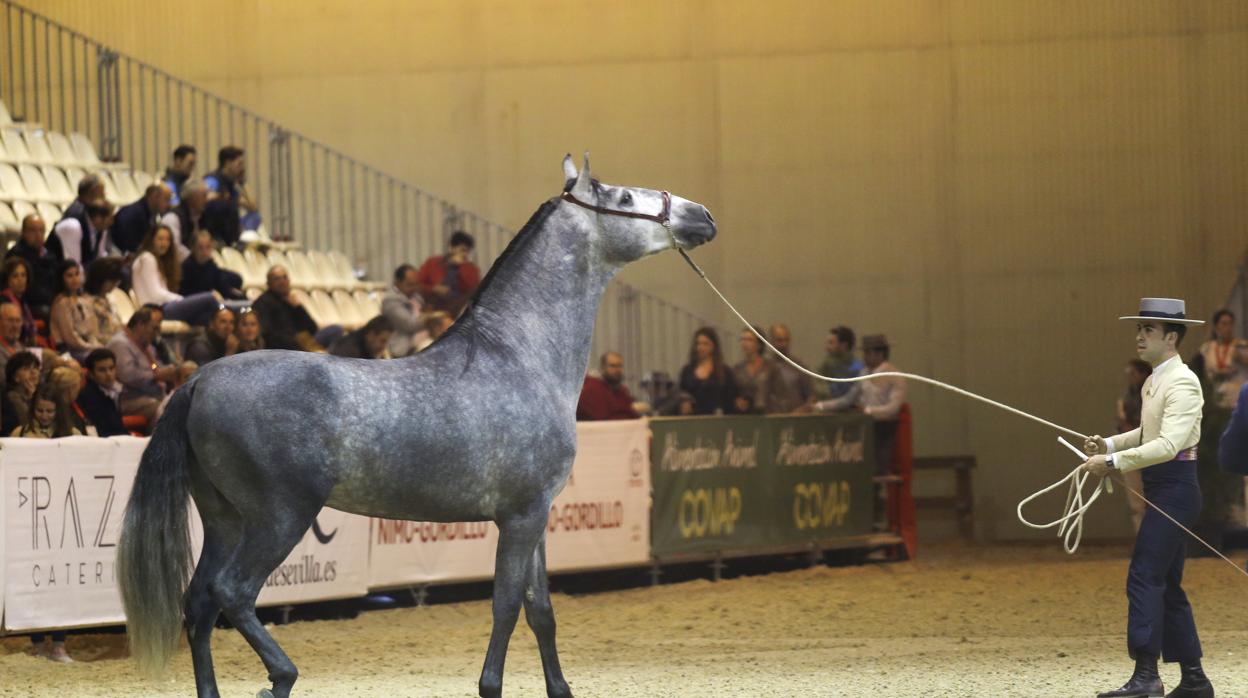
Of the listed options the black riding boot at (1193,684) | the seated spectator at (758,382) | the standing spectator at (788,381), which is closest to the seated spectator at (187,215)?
the seated spectator at (758,382)

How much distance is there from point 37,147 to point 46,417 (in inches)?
266

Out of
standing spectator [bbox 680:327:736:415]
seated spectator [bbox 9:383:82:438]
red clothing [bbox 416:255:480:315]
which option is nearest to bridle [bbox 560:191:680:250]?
seated spectator [bbox 9:383:82:438]

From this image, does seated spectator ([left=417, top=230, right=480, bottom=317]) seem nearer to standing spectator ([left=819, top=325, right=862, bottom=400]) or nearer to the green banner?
the green banner

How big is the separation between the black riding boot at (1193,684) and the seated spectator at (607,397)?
7.23 meters

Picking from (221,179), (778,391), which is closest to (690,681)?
(778,391)

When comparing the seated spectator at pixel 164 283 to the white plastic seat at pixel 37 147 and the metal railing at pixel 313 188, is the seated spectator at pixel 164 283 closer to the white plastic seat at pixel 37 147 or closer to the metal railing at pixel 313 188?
the white plastic seat at pixel 37 147

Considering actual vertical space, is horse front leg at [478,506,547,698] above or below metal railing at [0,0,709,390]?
below

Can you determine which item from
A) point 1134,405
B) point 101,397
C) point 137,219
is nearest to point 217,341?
point 101,397

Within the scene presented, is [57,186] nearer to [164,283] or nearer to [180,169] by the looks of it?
[180,169]

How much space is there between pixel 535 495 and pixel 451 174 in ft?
44.8

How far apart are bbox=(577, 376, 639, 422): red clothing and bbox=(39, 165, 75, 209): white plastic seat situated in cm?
526

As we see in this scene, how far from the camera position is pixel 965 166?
20078 mm

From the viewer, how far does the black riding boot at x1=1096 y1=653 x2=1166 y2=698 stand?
7629 millimetres

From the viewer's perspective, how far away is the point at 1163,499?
7.58 metres
